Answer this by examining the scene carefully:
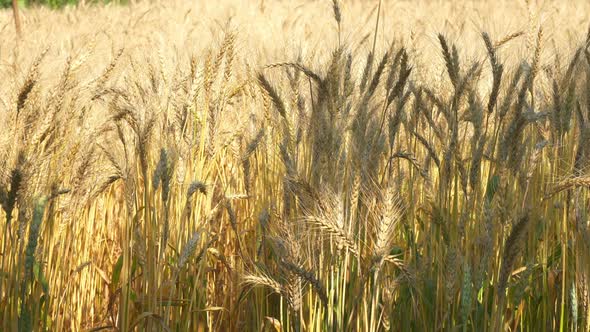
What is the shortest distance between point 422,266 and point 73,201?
0.80 metres

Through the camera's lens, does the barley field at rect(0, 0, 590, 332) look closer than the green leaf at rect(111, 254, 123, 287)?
Yes

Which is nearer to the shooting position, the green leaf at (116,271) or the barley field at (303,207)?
the barley field at (303,207)

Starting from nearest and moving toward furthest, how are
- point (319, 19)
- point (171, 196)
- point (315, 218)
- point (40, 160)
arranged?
point (315, 218), point (40, 160), point (171, 196), point (319, 19)

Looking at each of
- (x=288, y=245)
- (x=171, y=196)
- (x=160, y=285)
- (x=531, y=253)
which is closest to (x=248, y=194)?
(x=171, y=196)

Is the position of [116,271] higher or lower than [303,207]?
lower

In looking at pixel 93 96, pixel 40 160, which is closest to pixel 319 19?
pixel 93 96

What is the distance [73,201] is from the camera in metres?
2.04

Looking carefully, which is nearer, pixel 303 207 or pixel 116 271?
pixel 303 207

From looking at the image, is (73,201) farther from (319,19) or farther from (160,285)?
(319,19)

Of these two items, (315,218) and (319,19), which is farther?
(319,19)

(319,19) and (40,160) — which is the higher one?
(319,19)

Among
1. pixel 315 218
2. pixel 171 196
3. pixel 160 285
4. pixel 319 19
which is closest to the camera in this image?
pixel 315 218

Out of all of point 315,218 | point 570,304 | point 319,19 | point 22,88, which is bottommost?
point 570,304

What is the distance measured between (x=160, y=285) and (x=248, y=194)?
381 mm
